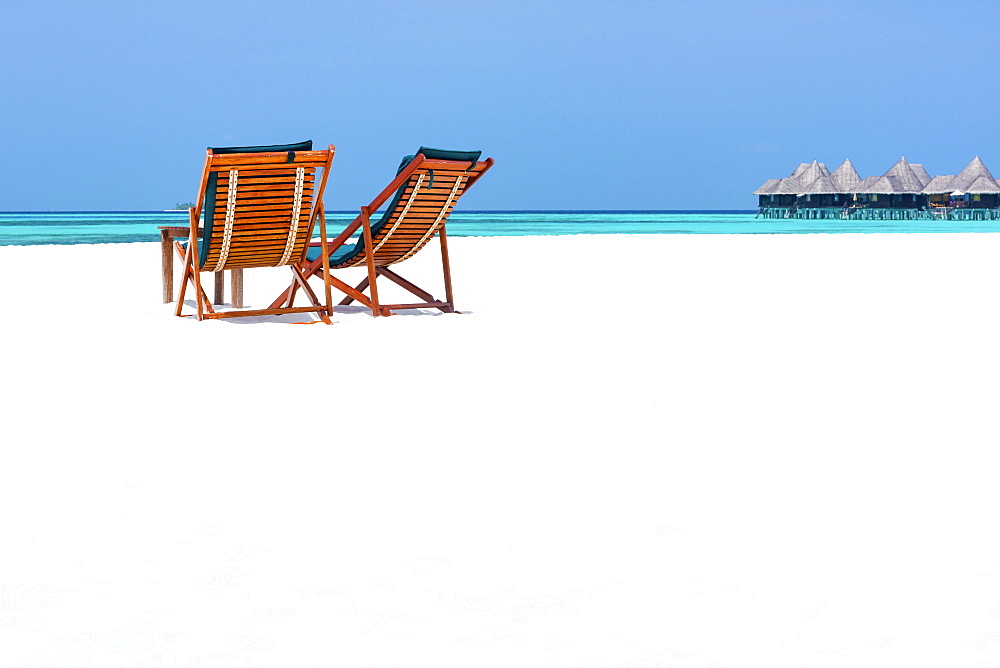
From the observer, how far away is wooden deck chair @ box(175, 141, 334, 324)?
550 cm

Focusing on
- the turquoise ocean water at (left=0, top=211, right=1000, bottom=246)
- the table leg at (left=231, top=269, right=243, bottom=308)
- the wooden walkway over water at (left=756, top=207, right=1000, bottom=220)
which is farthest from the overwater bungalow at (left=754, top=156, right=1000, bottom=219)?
the table leg at (left=231, top=269, right=243, bottom=308)

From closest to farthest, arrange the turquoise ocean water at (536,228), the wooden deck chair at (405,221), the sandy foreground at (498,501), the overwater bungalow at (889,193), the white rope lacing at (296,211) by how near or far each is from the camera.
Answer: the sandy foreground at (498,501)
the white rope lacing at (296,211)
the wooden deck chair at (405,221)
the turquoise ocean water at (536,228)
the overwater bungalow at (889,193)

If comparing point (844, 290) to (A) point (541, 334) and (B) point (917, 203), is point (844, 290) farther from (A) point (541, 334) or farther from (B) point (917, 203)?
(B) point (917, 203)

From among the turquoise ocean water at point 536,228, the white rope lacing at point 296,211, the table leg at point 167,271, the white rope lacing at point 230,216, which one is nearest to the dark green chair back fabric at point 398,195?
the white rope lacing at point 296,211

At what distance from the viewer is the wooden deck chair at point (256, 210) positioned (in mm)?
5504

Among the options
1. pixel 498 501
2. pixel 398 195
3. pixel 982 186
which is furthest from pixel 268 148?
pixel 982 186

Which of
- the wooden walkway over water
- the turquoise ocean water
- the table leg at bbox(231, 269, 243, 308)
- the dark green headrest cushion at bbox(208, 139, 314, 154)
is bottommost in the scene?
the table leg at bbox(231, 269, 243, 308)

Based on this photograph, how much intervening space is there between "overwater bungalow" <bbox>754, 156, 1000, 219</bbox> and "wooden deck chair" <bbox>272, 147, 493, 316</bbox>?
A: 52.0m

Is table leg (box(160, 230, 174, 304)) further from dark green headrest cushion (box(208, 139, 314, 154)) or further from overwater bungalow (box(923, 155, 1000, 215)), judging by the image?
overwater bungalow (box(923, 155, 1000, 215))

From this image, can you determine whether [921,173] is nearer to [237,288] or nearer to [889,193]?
[889,193]

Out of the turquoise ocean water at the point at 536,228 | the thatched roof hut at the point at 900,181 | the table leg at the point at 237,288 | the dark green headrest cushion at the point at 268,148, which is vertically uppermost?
the thatched roof hut at the point at 900,181

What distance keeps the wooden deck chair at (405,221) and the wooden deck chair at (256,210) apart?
249mm

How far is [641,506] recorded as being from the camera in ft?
7.71

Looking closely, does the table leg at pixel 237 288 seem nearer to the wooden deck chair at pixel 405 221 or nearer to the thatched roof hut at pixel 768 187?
the wooden deck chair at pixel 405 221
